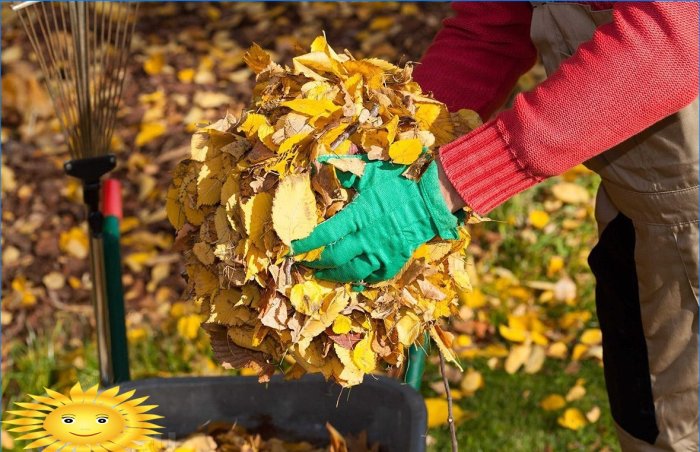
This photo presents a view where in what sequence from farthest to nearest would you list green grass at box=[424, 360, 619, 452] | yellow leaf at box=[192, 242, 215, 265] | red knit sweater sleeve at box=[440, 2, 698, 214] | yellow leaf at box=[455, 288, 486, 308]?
yellow leaf at box=[455, 288, 486, 308] < green grass at box=[424, 360, 619, 452] < yellow leaf at box=[192, 242, 215, 265] < red knit sweater sleeve at box=[440, 2, 698, 214]

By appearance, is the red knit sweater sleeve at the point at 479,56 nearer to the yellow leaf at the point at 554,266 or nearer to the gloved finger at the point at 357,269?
the gloved finger at the point at 357,269

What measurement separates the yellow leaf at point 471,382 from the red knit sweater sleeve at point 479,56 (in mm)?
1009

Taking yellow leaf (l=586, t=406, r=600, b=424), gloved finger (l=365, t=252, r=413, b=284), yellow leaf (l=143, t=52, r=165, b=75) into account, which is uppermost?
yellow leaf (l=143, t=52, r=165, b=75)

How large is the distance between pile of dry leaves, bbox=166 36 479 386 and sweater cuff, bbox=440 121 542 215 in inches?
1.8

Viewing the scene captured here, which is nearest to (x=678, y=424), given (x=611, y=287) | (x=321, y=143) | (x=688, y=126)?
(x=611, y=287)

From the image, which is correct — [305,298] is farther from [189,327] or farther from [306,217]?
[189,327]

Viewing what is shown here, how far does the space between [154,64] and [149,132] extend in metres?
0.42

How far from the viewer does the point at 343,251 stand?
1157 mm

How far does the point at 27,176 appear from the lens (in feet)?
10.2

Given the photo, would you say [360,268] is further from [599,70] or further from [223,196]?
[599,70]

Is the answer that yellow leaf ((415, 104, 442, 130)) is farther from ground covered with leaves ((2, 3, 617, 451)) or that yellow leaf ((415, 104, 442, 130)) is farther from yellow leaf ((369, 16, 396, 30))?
yellow leaf ((369, 16, 396, 30))

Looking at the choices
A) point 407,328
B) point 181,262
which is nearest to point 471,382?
point 181,262

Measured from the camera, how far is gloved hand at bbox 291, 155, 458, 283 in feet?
3.80

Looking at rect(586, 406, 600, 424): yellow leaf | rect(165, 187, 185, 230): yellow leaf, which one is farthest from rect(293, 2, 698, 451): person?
rect(586, 406, 600, 424): yellow leaf
